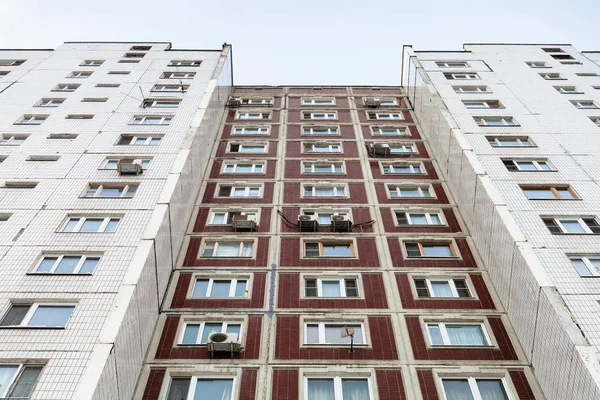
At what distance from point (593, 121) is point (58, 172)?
27.0m

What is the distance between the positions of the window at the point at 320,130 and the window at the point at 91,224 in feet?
53.1

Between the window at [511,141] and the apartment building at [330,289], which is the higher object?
the window at [511,141]

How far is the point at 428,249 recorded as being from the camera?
22.8m

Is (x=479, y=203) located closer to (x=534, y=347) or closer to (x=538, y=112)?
(x=534, y=347)

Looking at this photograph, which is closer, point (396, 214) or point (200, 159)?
point (396, 214)

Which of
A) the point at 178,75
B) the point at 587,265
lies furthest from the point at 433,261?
the point at 178,75

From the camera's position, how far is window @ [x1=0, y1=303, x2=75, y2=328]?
1544 centimetres

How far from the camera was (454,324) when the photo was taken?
1864 cm

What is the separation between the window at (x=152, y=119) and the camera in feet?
91.2

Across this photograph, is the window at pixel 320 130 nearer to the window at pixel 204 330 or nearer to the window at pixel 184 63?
the window at pixel 184 63

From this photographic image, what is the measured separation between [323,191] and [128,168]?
9.97m

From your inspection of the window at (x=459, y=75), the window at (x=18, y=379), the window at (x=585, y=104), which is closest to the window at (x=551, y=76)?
the window at (x=585, y=104)

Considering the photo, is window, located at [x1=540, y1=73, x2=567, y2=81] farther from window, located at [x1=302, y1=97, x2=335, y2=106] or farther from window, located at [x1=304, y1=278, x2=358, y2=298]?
window, located at [x1=304, y1=278, x2=358, y2=298]

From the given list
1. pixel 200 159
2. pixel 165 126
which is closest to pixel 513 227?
pixel 200 159
